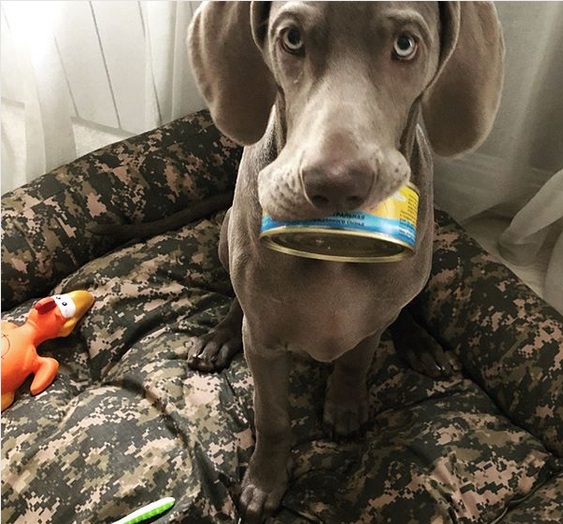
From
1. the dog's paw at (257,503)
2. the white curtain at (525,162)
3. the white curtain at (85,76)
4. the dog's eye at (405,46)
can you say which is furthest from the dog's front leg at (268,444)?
the white curtain at (85,76)

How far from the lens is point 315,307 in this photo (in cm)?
117

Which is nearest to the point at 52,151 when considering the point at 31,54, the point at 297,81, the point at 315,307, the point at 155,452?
the point at 31,54

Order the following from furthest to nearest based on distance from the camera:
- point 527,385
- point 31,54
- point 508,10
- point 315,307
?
1. point 31,54
2. point 508,10
3. point 527,385
4. point 315,307

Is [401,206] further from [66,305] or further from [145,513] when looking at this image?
[66,305]

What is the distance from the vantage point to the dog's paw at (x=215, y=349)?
159 centimetres

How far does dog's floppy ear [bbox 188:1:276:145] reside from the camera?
1.02 m

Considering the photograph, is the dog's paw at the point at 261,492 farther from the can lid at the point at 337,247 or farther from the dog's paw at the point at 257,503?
the can lid at the point at 337,247

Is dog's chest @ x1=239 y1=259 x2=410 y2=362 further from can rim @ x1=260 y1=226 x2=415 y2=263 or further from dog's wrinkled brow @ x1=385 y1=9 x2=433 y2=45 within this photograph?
dog's wrinkled brow @ x1=385 y1=9 x2=433 y2=45

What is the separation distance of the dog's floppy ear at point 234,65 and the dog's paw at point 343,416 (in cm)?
62

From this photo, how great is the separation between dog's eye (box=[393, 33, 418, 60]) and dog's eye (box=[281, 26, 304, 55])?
113 mm

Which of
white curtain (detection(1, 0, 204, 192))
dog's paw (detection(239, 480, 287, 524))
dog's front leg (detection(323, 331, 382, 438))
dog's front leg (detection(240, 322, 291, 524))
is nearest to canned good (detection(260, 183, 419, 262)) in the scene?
dog's front leg (detection(240, 322, 291, 524))

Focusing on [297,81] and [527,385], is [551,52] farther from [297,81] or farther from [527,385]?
[297,81]

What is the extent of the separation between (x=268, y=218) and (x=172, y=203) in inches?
38.3

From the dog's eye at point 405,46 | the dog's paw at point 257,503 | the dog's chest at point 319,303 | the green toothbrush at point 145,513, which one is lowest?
the dog's paw at point 257,503
